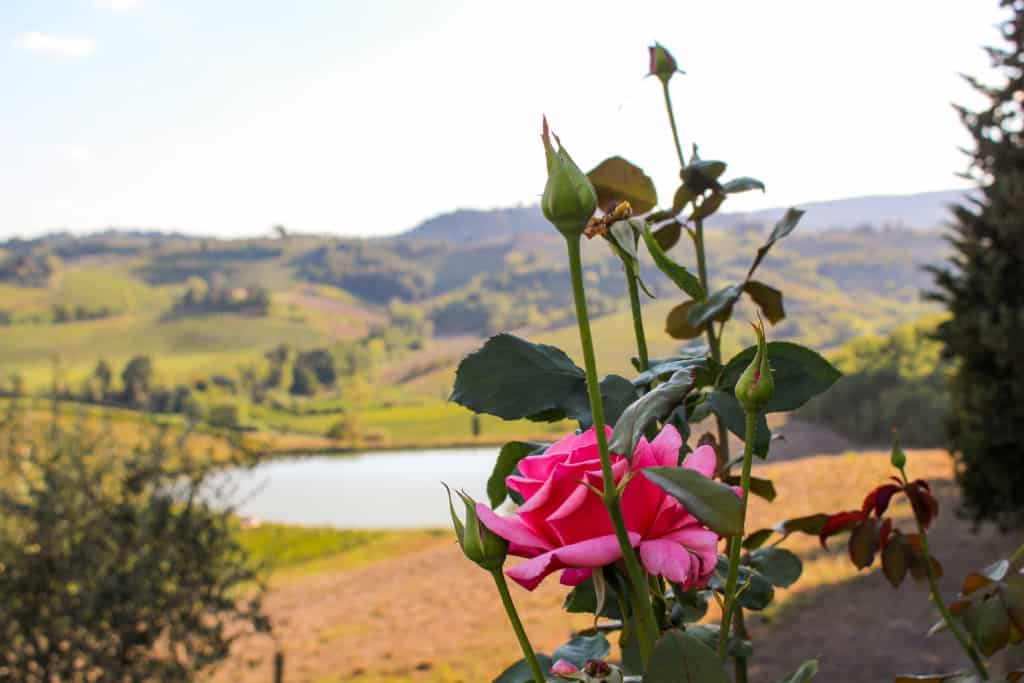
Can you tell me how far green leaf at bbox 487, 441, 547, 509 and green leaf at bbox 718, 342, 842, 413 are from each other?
0.60 ft

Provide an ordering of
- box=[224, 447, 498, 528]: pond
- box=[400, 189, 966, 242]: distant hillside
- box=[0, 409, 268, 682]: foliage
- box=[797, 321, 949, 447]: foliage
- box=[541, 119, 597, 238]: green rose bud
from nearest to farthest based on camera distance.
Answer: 1. box=[541, 119, 597, 238]: green rose bud
2. box=[0, 409, 268, 682]: foliage
3. box=[797, 321, 949, 447]: foliage
4. box=[224, 447, 498, 528]: pond
5. box=[400, 189, 966, 242]: distant hillside

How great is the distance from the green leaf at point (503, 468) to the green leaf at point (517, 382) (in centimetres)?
2

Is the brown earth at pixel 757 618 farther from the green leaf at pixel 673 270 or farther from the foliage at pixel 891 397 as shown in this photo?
the green leaf at pixel 673 270

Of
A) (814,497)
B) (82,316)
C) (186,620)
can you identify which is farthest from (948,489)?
(82,316)


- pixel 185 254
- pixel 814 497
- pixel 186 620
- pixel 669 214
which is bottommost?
pixel 814 497

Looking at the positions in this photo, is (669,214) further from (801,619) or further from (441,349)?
(441,349)

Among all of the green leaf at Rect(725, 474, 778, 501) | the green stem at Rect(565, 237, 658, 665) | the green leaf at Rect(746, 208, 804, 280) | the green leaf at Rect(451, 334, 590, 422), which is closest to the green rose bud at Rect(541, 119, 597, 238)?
the green stem at Rect(565, 237, 658, 665)

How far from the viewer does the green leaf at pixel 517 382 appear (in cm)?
66

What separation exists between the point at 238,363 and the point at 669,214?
81174 mm

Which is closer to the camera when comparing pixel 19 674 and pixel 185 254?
pixel 19 674

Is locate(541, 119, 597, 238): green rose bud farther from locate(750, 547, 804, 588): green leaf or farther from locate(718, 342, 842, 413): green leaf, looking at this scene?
locate(750, 547, 804, 588): green leaf

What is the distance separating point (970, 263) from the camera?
8.15m

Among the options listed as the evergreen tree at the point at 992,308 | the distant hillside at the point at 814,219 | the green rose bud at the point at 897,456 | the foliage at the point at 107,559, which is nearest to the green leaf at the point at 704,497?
the green rose bud at the point at 897,456

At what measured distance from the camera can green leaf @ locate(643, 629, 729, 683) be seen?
1.59 ft
